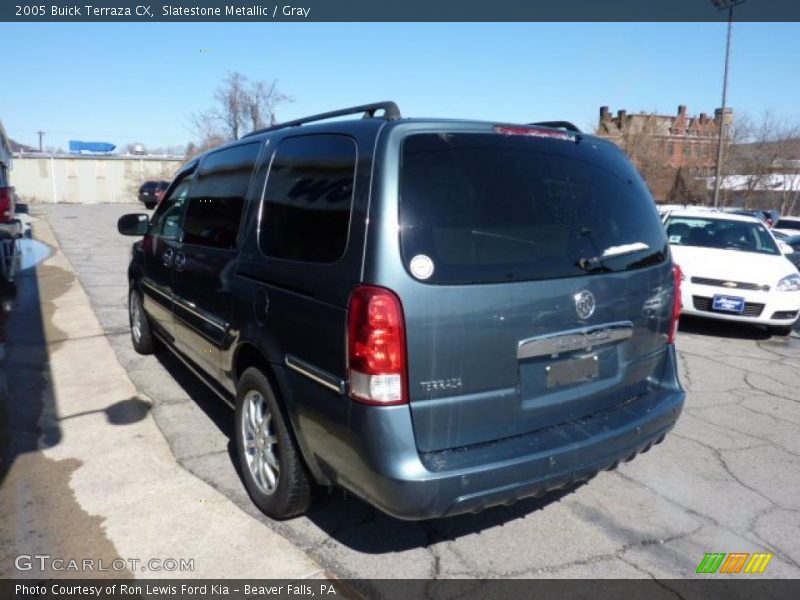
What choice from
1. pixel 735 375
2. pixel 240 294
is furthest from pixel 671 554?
pixel 735 375

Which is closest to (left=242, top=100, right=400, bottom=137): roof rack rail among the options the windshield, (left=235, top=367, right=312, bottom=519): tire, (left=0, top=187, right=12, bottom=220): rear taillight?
(left=235, top=367, right=312, bottom=519): tire

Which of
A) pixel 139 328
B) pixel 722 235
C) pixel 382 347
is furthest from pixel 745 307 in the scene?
pixel 139 328

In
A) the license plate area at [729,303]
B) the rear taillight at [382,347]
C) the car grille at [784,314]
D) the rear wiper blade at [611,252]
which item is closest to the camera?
the rear taillight at [382,347]

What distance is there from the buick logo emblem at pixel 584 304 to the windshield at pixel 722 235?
Result: 6430mm

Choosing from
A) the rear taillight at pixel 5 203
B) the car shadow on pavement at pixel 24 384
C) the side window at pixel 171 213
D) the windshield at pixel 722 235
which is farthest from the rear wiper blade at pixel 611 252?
the rear taillight at pixel 5 203

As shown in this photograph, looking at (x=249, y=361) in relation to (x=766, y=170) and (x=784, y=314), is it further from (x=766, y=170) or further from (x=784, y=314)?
(x=766, y=170)

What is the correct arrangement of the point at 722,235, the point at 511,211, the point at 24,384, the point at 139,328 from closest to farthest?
the point at 511,211
the point at 24,384
the point at 139,328
the point at 722,235

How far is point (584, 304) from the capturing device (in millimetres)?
2621

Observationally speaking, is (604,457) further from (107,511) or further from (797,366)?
(797,366)

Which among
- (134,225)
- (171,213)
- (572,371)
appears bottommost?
(572,371)

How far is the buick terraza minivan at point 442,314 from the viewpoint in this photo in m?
2.29

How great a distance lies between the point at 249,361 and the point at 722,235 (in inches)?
299

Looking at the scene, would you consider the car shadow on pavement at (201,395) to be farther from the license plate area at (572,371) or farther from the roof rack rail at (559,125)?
the roof rack rail at (559,125)

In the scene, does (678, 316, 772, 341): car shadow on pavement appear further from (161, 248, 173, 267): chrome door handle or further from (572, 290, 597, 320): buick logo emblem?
(161, 248, 173, 267): chrome door handle
